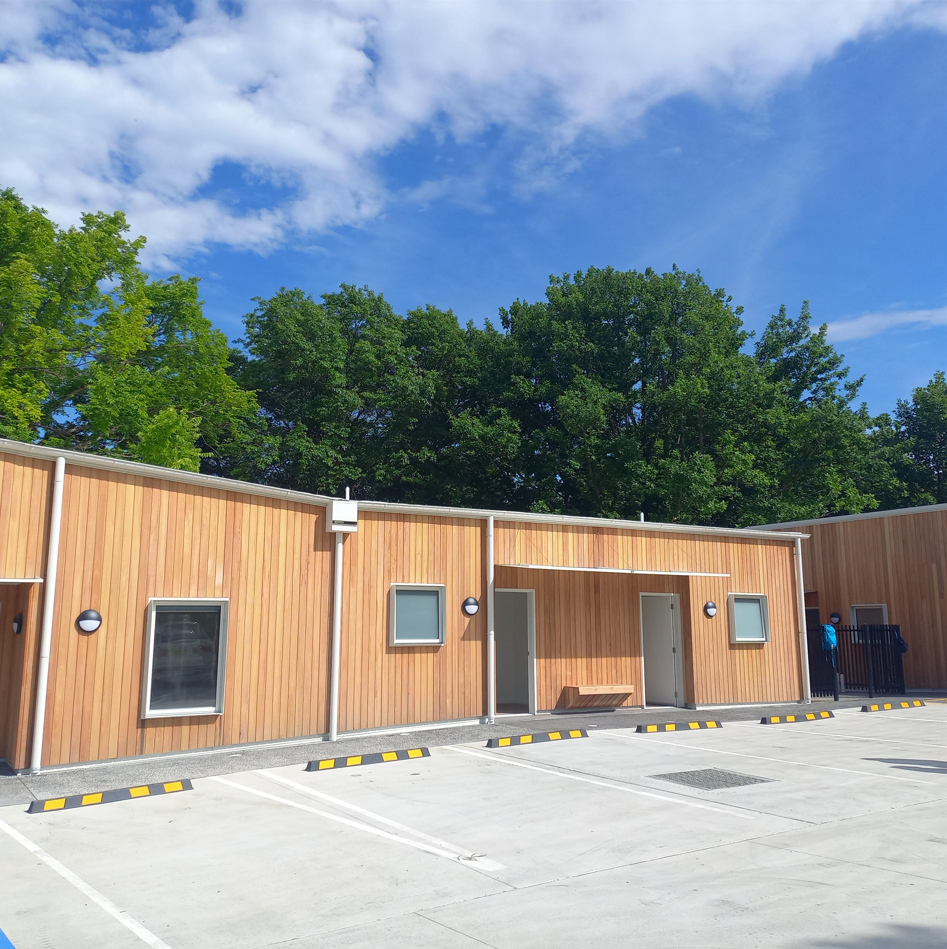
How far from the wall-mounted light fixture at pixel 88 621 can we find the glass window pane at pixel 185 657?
834 millimetres

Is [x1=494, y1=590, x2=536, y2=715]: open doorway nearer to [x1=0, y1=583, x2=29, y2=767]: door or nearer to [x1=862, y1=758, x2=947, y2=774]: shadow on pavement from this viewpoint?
[x1=862, y1=758, x2=947, y2=774]: shadow on pavement

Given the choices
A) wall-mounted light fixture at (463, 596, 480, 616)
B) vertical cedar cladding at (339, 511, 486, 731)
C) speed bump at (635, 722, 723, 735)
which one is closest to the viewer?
vertical cedar cladding at (339, 511, 486, 731)

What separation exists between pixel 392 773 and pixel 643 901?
5.17 meters

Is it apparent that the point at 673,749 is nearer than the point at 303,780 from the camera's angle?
No

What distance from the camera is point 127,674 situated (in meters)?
10.4

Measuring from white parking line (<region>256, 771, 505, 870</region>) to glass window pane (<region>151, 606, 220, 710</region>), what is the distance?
5.23ft

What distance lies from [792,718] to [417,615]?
23.3ft

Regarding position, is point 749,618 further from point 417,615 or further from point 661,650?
point 417,615

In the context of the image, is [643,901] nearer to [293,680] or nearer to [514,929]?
[514,929]

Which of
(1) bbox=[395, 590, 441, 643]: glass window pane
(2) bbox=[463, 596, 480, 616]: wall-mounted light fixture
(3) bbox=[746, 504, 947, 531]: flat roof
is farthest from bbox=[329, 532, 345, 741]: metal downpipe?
(3) bbox=[746, 504, 947, 531]: flat roof

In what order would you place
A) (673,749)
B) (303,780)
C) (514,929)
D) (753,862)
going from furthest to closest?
(673,749), (303,780), (753,862), (514,929)

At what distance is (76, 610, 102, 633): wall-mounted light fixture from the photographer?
10023 mm

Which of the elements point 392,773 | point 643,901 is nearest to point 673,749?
point 392,773

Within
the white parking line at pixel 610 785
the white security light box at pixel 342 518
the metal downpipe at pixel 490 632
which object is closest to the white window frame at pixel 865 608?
the metal downpipe at pixel 490 632
